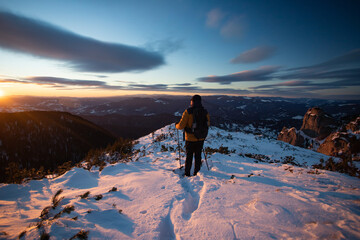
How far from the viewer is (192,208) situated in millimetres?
3270

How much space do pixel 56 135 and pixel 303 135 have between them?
10147 cm

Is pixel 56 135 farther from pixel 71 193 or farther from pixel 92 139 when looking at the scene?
pixel 71 193

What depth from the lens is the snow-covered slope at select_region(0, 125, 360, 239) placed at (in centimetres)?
230

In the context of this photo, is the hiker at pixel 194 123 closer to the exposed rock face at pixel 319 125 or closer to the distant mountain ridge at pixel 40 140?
the exposed rock face at pixel 319 125

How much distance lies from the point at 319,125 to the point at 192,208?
220 ft

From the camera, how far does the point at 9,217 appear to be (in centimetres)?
293

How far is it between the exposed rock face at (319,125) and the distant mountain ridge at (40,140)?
81.6 metres

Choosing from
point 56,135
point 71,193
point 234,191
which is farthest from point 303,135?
point 56,135

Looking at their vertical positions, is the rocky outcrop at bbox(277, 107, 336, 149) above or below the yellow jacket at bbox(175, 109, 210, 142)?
below

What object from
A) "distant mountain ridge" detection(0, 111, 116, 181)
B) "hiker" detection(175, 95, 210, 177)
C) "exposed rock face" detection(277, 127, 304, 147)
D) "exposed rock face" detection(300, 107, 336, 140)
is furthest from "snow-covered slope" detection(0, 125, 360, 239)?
"distant mountain ridge" detection(0, 111, 116, 181)

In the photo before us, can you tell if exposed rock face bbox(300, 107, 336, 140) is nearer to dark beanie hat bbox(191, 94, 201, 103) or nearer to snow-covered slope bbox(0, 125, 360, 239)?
snow-covered slope bbox(0, 125, 360, 239)

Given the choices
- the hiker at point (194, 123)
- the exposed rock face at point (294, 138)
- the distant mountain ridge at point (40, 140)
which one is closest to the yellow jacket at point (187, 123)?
the hiker at point (194, 123)

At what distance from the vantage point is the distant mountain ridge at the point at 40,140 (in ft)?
187

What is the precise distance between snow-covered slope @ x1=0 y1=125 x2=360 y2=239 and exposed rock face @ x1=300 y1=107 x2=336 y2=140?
198ft
